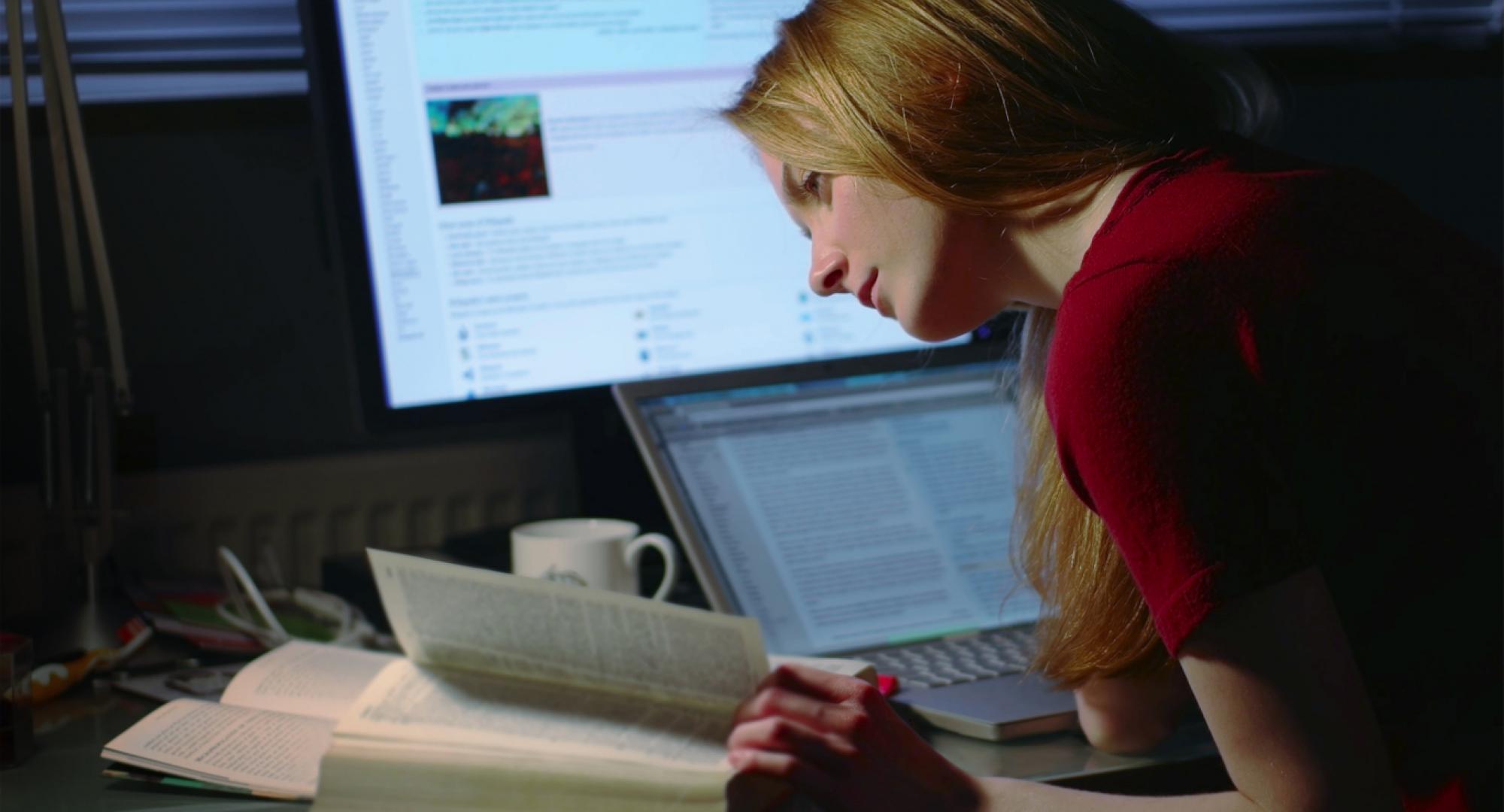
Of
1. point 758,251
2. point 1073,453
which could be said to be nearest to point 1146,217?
point 1073,453

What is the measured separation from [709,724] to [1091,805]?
0.18m

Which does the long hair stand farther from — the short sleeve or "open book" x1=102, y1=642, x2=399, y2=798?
"open book" x1=102, y1=642, x2=399, y2=798

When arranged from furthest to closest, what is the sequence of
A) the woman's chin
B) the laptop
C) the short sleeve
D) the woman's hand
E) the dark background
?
the dark background
the laptop
the woman's chin
the woman's hand
the short sleeve

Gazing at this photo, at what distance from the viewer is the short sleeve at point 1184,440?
20.4 inches

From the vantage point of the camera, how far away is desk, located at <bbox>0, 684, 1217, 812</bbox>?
0.64 m

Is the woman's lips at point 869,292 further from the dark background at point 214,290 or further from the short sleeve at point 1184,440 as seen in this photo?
the dark background at point 214,290

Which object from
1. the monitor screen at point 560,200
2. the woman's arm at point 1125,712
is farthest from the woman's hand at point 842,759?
the monitor screen at point 560,200

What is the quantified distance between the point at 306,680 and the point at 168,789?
A: 13 cm

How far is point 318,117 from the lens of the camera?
946 mm

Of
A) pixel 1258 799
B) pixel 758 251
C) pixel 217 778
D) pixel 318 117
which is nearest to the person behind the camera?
pixel 1258 799

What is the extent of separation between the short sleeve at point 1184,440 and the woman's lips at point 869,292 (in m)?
0.21

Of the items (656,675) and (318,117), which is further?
(318,117)

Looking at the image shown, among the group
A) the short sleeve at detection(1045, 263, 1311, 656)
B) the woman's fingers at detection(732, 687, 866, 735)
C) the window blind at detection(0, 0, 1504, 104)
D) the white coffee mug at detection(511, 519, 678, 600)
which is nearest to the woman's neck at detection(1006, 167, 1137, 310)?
the short sleeve at detection(1045, 263, 1311, 656)

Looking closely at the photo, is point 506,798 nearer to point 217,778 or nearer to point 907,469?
point 217,778
